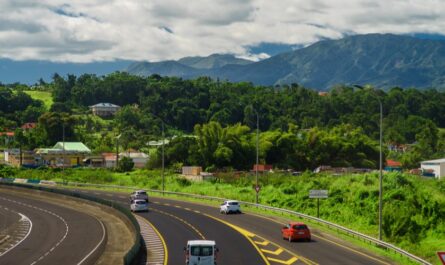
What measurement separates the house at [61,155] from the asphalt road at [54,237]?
3799 inches

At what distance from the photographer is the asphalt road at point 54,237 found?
1748 inches

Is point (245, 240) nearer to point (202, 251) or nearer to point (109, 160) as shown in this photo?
point (202, 251)

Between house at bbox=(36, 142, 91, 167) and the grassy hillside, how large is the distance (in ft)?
219

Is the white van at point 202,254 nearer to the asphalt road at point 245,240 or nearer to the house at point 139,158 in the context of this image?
the asphalt road at point 245,240

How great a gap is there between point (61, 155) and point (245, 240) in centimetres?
13945

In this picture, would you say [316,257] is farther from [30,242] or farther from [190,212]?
[190,212]

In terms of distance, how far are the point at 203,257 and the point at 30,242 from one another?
2179 cm

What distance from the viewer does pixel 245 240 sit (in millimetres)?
49594

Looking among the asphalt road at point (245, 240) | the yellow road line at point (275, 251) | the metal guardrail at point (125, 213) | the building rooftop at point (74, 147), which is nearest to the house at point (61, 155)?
the building rooftop at point (74, 147)

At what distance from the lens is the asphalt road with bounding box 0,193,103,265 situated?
44.4 metres

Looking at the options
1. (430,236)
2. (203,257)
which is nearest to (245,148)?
(430,236)

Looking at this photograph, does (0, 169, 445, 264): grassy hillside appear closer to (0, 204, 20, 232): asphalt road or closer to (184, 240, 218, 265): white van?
(184, 240, 218, 265): white van

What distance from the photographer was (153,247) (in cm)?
4656

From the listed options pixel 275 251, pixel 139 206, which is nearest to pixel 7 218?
pixel 139 206
